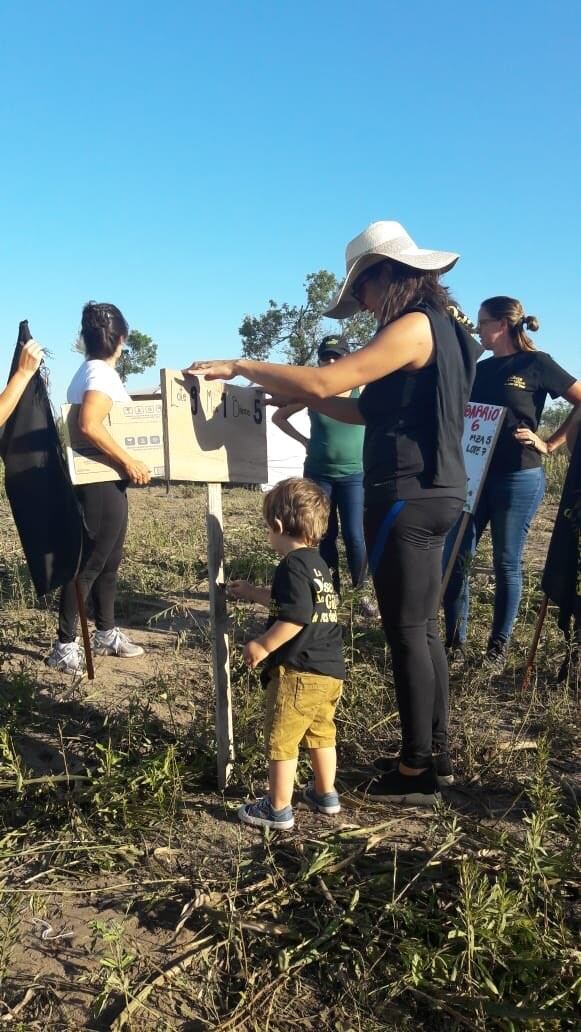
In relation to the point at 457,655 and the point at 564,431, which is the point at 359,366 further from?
the point at 457,655

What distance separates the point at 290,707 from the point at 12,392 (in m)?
2.05

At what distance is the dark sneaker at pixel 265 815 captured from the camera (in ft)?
8.11

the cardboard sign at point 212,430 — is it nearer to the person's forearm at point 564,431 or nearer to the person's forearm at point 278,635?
the person's forearm at point 278,635

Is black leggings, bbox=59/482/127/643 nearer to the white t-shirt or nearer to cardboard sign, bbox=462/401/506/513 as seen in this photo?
the white t-shirt

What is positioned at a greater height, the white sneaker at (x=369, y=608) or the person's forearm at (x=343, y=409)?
the person's forearm at (x=343, y=409)

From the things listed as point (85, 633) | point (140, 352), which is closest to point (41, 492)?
point (85, 633)

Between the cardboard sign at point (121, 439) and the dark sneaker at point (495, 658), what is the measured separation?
201cm

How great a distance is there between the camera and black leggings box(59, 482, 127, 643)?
12.5 feet

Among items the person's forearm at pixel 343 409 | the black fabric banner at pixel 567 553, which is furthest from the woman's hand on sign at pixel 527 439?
the person's forearm at pixel 343 409

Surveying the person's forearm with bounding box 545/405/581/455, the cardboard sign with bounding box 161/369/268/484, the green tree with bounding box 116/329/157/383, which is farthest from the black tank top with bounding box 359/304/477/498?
the green tree with bounding box 116/329/157/383

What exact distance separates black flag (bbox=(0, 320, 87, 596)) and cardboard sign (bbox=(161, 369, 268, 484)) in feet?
3.85

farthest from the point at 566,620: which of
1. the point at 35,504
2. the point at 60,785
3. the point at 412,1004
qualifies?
the point at 35,504

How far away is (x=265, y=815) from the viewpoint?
8.23 ft

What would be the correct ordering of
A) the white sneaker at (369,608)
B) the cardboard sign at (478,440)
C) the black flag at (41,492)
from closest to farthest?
the black flag at (41,492), the cardboard sign at (478,440), the white sneaker at (369,608)
